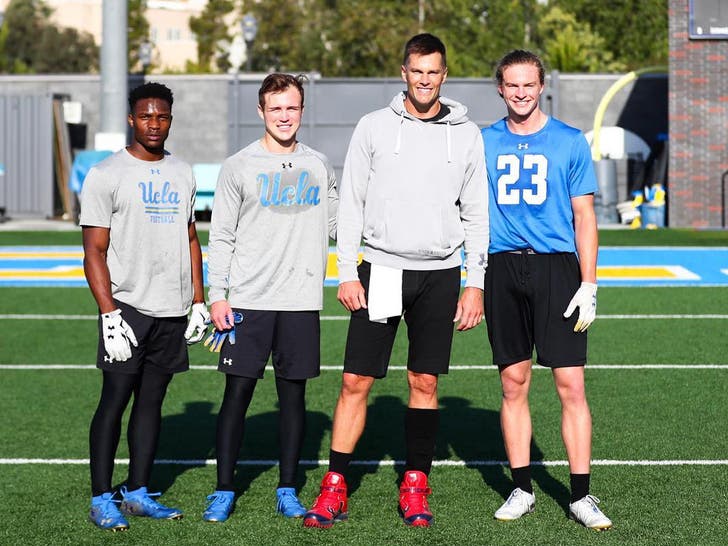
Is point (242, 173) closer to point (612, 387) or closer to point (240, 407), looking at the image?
point (240, 407)

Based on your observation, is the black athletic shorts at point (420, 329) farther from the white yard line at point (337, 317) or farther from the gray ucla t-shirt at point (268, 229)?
the white yard line at point (337, 317)

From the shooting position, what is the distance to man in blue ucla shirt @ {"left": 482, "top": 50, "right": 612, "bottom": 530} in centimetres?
525

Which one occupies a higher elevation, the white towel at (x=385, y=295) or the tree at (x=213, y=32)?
the tree at (x=213, y=32)

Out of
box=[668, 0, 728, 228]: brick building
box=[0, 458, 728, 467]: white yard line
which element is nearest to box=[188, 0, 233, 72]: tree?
box=[668, 0, 728, 228]: brick building

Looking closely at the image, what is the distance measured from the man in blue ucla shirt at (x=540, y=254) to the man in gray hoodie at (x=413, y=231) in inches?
4.9

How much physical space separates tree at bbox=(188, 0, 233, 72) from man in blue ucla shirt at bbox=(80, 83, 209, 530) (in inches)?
2381

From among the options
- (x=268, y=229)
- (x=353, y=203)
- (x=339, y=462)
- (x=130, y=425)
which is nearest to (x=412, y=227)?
(x=353, y=203)

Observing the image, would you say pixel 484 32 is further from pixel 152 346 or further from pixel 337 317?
pixel 152 346

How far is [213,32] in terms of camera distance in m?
65.8

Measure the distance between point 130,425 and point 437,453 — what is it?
1804 mm

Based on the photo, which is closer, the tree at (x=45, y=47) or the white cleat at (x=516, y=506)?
the white cleat at (x=516, y=506)

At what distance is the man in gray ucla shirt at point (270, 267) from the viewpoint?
5340mm

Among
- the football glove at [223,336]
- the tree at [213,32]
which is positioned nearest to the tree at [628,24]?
the tree at [213,32]

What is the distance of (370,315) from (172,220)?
929 millimetres
